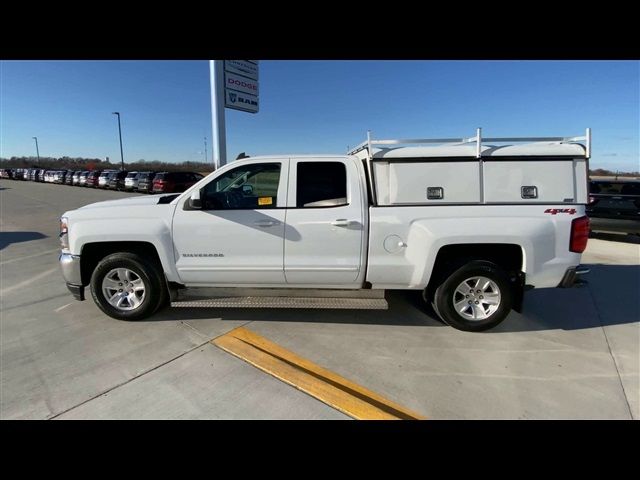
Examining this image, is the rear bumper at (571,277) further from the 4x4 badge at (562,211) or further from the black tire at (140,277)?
the black tire at (140,277)

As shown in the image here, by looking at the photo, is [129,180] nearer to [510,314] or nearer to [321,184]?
[321,184]

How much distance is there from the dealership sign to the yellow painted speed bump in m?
7.49

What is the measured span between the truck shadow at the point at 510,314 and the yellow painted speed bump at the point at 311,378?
55 cm

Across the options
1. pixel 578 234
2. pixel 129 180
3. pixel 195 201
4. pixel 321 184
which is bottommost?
pixel 578 234

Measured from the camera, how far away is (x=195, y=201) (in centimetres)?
354

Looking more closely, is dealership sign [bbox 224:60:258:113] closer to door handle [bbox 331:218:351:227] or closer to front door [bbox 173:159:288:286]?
front door [bbox 173:159:288:286]

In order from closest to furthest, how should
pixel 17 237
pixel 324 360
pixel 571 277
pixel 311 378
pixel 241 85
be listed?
pixel 311 378 → pixel 324 360 → pixel 571 277 → pixel 17 237 → pixel 241 85

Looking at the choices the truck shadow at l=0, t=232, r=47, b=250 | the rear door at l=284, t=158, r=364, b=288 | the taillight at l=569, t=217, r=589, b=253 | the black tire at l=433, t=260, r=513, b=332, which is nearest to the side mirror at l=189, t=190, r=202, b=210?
the rear door at l=284, t=158, r=364, b=288

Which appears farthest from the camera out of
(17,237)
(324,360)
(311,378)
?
(17,237)

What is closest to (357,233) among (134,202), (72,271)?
(134,202)

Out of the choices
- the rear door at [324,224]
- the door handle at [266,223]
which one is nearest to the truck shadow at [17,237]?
the door handle at [266,223]

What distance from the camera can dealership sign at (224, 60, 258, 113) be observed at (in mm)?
8820

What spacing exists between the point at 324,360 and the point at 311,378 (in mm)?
Result: 305
